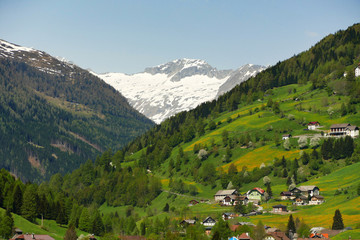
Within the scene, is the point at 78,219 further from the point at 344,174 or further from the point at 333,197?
the point at 344,174

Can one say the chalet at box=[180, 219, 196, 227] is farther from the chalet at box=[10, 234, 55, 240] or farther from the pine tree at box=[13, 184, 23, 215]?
the chalet at box=[10, 234, 55, 240]

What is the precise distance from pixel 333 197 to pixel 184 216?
46903mm

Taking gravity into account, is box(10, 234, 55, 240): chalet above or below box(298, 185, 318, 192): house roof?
below

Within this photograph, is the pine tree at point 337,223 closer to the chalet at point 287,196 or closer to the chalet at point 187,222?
the chalet at point 287,196

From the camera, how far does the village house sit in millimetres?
189075

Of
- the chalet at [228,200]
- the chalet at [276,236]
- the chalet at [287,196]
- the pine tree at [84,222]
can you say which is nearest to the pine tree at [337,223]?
the chalet at [276,236]

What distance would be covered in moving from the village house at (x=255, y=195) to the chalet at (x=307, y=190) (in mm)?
11813

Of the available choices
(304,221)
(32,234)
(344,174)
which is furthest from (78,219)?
(344,174)

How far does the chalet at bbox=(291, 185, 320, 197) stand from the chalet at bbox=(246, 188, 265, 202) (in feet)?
38.9

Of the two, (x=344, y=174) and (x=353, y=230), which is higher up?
(x=344, y=174)

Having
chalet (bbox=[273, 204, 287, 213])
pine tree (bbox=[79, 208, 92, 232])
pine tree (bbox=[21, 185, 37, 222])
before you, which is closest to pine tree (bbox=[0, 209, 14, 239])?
pine tree (bbox=[21, 185, 37, 222])

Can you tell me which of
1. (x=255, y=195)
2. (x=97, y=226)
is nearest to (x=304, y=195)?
(x=255, y=195)

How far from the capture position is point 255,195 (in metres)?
191

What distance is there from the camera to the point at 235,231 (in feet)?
465
